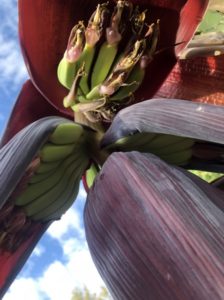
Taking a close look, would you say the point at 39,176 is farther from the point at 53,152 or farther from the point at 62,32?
the point at 62,32

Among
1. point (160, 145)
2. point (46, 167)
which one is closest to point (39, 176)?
point (46, 167)

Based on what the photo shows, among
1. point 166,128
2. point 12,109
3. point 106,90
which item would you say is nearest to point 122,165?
point 166,128

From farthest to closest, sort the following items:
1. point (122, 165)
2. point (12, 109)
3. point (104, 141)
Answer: point (12, 109) < point (104, 141) < point (122, 165)

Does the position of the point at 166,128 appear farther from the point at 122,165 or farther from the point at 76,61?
the point at 76,61

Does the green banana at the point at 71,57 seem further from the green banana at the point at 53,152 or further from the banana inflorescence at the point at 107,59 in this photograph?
the green banana at the point at 53,152

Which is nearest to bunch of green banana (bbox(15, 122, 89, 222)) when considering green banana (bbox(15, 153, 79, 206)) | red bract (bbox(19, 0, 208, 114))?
Answer: green banana (bbox(15, 153, 79, 206))

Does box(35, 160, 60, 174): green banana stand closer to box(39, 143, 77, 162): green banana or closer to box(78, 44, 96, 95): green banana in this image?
box(39, 143, 77, 162): green banana

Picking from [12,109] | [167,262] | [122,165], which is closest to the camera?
[167,262]
